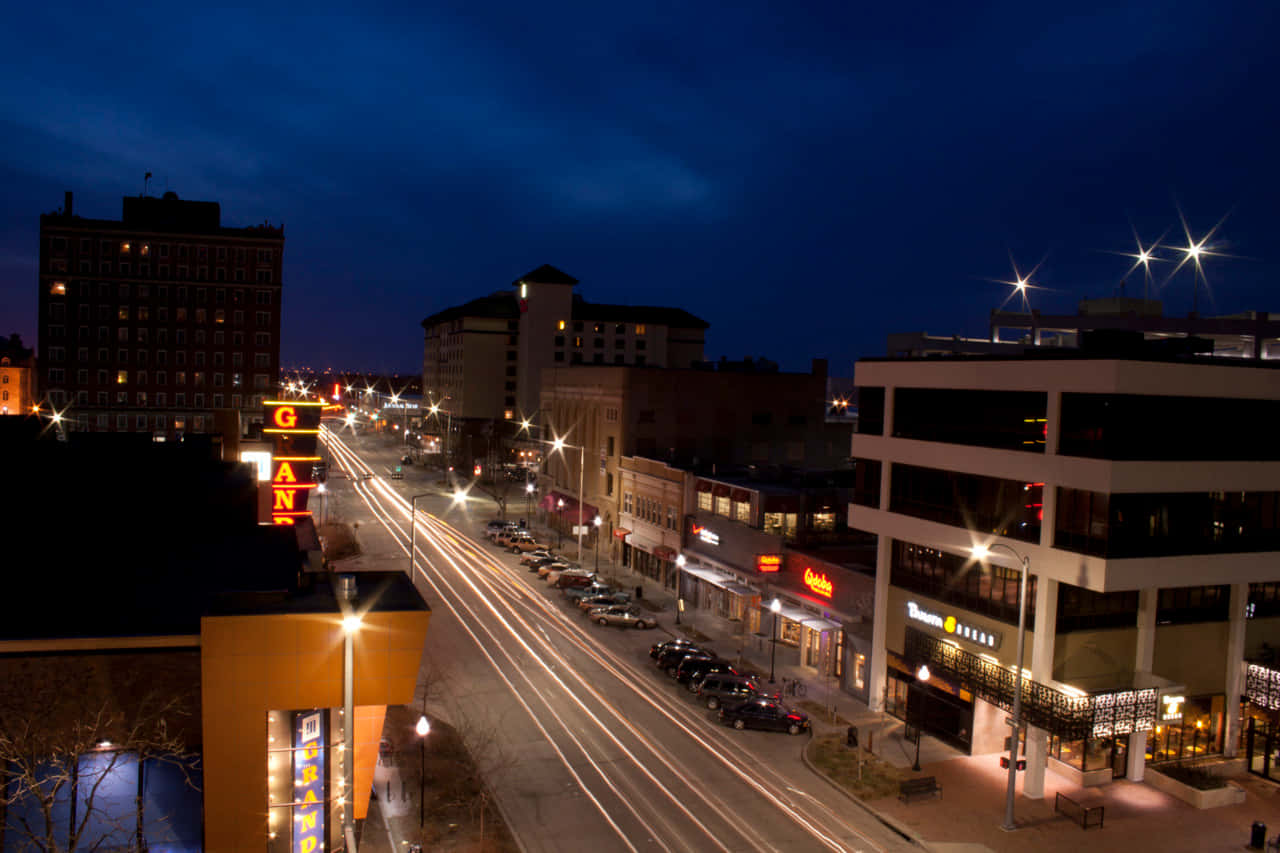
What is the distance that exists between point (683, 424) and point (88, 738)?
51597mm

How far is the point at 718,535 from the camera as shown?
163ft

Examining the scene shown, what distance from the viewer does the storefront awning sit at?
47156 millimetres

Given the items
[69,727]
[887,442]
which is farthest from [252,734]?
[887,442]

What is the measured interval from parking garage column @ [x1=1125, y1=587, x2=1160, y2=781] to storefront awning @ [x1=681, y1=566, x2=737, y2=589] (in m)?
21.2

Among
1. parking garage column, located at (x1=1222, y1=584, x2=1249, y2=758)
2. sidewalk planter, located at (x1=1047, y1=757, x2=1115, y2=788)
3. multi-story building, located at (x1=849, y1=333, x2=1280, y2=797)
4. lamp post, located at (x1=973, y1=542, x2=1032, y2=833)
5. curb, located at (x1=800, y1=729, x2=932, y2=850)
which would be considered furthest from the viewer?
Answer: parking garage column, located at (x1=1222, y1=584, x2=1249, y2=758)

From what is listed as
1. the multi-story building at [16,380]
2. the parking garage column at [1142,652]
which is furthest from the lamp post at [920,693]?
the multi-story building at [16,380]

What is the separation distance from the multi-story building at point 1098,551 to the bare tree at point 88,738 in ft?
78.4

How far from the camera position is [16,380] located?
4756 inches

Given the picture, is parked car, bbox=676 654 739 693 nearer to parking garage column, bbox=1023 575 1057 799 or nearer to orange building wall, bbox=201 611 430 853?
parking garage column, bbox=1023 575 1057 799

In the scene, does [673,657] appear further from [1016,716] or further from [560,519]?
[560,519]

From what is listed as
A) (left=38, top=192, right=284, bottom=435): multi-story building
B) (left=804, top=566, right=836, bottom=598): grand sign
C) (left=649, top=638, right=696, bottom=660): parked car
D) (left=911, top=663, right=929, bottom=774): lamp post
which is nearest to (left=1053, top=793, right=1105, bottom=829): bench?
(left=911, top=663, right=929, bottom=774): lamp post

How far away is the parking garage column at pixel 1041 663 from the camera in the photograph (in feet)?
89.8

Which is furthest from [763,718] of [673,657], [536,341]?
[536,341]

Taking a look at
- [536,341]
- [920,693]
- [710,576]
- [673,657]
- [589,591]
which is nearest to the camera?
[920,693]
